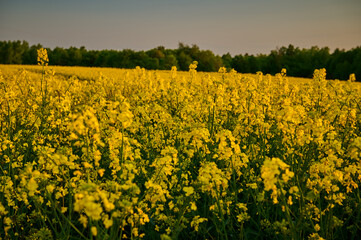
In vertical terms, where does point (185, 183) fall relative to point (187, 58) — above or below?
below

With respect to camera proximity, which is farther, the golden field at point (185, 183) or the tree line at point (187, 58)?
the tree line at point (187, 58)

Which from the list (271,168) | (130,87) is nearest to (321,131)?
(271,168)

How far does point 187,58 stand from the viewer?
53.1 m

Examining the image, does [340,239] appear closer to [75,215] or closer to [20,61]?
[75,215]

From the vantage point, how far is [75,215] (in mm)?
3469

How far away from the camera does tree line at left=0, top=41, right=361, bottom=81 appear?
45.0 meters

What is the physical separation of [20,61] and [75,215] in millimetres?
61214

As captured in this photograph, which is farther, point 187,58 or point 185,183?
point 187,58

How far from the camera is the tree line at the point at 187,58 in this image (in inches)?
1772

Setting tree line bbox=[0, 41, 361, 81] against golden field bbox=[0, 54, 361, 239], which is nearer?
golden field bbox=[0, 54, 361, 239]

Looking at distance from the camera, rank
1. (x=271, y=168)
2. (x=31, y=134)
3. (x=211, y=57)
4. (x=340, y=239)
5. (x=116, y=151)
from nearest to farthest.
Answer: (x=271, y=168), (x=116, y=151), (x=340, y=239), (x=31, y=134), (x=211, y=57)

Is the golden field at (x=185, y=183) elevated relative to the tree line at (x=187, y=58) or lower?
lower

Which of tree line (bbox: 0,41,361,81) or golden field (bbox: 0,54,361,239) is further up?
tree line (bbox: 0,41,361,81)

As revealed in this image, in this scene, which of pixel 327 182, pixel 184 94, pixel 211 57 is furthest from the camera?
pixel 211 57
